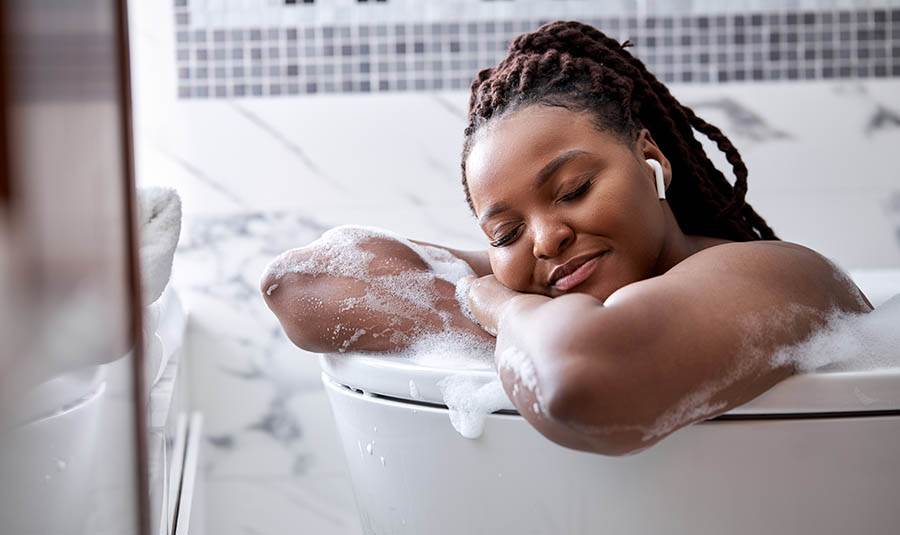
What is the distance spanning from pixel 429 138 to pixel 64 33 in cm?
178

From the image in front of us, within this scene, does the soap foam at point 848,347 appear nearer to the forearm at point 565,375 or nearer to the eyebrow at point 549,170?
the forearm at point 565,375

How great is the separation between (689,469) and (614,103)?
1.58ft

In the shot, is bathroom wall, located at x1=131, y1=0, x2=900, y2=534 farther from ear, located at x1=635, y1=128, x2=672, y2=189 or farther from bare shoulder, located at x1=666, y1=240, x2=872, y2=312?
bare shoulder, located at x1=666, y1=240, x2=872, y2=312

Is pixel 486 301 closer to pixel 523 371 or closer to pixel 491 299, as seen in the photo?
pixel 491 299

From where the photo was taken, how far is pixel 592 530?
102 centimetres

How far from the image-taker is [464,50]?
2066 mm

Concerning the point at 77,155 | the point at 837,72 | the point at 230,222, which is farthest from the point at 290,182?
the point at 77,155

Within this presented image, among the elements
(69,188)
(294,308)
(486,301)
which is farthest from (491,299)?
(69,188)

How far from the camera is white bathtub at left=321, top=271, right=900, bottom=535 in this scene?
944 millimetres

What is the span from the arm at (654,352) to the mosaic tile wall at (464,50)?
1.19m

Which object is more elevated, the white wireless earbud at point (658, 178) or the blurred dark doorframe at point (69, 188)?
the blurred dark doorframe at point (69, 188)

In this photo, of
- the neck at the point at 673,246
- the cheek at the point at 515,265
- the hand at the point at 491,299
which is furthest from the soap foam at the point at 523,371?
the neck at the point at 673,246

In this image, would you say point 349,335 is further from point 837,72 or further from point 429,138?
point 837,72

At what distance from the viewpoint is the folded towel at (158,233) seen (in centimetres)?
119
